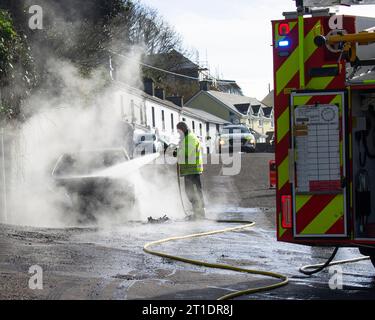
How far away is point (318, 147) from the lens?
625cm

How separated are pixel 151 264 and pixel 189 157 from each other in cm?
498

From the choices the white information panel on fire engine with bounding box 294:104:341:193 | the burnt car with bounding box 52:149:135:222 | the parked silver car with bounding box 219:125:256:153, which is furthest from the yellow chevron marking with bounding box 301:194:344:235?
the parked silver car with bounding box 219:125:256:153

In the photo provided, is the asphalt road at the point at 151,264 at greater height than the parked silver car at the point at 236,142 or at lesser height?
lesser

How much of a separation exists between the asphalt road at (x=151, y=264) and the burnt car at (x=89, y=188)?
567 mm

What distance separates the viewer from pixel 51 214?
40.7ft

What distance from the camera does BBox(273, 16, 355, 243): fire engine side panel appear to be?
6.27 meters

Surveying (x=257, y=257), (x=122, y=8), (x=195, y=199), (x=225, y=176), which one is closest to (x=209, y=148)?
(x=225, y=176)

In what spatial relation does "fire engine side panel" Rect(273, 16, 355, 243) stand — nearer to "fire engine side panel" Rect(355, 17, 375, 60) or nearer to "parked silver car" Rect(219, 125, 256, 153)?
"fire engine side panel" Rect(355, 17, 375, 60)

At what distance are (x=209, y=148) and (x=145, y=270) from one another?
4395 centimetres

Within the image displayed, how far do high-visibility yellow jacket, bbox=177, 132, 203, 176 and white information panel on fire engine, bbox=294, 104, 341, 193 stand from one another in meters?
6.51

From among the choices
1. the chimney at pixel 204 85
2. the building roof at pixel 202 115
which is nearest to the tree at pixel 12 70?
the building roof at pixel 202 115

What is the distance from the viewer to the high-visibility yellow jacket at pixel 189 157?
12.8 m

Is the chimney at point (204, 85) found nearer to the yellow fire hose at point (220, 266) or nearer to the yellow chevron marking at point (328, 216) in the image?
the yellow fire hose at point (220, 266)

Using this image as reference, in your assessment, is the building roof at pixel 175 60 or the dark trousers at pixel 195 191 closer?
the dark trousers at pixel 195 191
